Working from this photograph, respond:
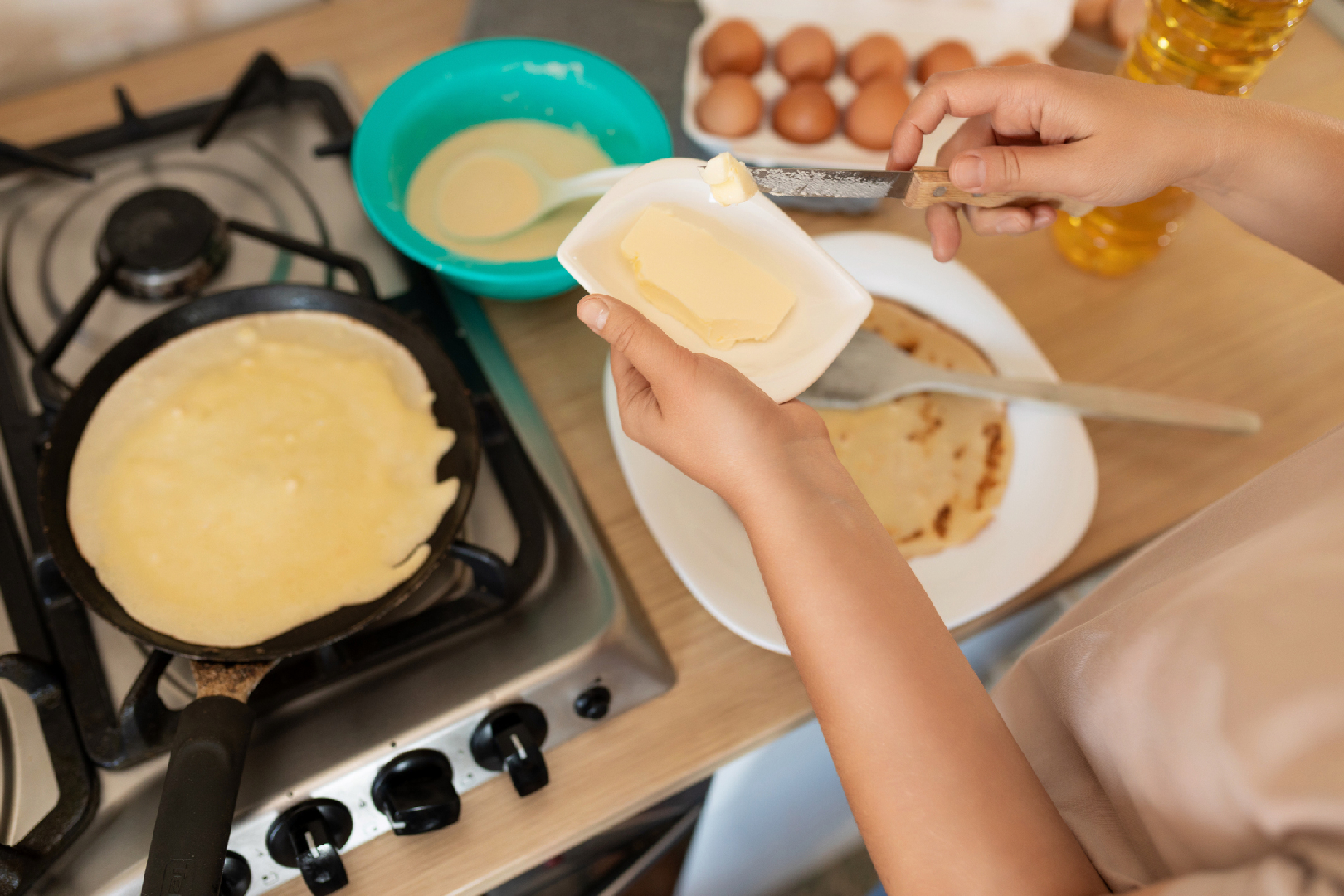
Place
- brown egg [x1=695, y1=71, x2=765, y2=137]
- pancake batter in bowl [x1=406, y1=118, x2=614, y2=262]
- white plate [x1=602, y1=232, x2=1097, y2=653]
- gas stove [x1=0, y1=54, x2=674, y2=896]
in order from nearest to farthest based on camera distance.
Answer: gas stove [x1=0, y1=54, x2=674, y2=896], white plate [x1=602, y1=232, x2=1097, y2=653], pancake batter in bowl [x1=406, y1=118, x2=614, y2=262], brown egg [x1=695, y1=71, x2=765, y2=137]

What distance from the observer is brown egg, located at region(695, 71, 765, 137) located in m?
0.91

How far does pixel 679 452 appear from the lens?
0.54m

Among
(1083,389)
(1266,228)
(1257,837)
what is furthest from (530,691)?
(1266,228)

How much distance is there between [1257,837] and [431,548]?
0.52m

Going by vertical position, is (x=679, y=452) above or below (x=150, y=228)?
below

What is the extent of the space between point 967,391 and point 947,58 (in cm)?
46

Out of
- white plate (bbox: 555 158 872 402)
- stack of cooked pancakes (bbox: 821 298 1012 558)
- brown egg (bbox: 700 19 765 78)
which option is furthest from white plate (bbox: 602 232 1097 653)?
brown egg (bbox: 700 19 765 78)

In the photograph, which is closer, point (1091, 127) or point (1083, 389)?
point (1091, 127)

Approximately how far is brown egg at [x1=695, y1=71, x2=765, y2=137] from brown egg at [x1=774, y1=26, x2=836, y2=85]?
2.8 inches

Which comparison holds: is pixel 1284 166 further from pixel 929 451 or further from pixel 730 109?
pixel 730 109

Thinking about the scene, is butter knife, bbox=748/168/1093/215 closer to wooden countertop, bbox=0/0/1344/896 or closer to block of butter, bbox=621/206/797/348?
block of butter, bbox=621/206/797/348

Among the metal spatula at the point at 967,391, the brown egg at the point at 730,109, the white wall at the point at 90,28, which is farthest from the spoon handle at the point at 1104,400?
the white wall at the point at 90,28

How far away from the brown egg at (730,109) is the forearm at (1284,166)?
1.49 ft

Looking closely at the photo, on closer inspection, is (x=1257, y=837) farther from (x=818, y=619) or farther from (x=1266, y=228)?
(x=1266, y=228)
